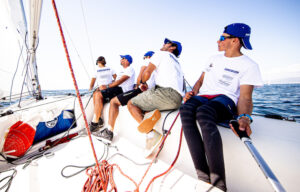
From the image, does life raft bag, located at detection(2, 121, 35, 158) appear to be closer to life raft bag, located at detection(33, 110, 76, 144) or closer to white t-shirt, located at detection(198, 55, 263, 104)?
life raft bag, located at detection(33, 110, 76, 144)

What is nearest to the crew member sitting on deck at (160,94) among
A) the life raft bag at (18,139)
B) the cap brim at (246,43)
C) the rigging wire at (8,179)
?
the cap brim at (246,43)

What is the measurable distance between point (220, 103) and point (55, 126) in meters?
2.54

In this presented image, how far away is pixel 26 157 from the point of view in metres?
1.59

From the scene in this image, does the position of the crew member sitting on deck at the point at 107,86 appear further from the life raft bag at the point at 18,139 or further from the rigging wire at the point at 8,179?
the rigging wire at the point at 8,179

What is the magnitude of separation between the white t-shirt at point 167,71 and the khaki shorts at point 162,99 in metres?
0.07

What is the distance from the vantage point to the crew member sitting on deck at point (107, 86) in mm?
2242

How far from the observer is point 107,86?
2623 millimetres

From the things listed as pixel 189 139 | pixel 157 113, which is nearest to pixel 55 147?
pixel 157 113

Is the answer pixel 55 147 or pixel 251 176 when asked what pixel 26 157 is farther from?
pixel 251 176

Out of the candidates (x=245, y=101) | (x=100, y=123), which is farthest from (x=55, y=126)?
(x=245, y=101)

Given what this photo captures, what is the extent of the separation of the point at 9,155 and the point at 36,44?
7.34 feet

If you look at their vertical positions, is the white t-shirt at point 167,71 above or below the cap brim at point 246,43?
below

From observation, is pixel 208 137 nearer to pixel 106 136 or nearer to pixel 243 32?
pixel 243 32

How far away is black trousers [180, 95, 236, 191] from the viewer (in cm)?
80
